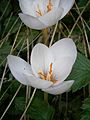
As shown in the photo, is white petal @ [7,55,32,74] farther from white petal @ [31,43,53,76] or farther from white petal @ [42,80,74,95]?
white petal @ [42,80,74,95]

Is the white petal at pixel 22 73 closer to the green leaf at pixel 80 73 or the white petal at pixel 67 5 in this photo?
the green leaf at pixel 80 73

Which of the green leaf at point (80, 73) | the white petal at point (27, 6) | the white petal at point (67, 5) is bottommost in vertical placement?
the green leaf at point (80, 73)

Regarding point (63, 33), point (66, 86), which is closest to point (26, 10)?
point (63, 33)

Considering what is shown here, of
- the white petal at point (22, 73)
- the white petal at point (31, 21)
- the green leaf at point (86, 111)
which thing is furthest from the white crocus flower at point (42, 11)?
the green leaf at point (86, 111)

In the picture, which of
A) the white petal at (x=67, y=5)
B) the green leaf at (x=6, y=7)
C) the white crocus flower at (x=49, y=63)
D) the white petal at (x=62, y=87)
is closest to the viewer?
the white petal at (x=62, y=87)

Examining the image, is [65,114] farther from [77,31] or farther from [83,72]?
[77,31]

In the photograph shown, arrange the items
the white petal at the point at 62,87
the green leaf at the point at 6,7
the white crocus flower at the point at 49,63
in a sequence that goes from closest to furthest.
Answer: the white petal at the point at 62,87 < the white crocus flower at the point at 49,63 < the green leaf at the point at 6,7

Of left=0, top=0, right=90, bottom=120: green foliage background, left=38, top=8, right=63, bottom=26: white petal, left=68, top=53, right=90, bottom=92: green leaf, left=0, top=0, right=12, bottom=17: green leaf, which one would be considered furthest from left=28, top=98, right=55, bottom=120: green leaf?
left=0, top=0, right=12, bottom=17: green leaf

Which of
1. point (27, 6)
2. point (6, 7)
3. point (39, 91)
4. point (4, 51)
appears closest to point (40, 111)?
point (39, 91)
